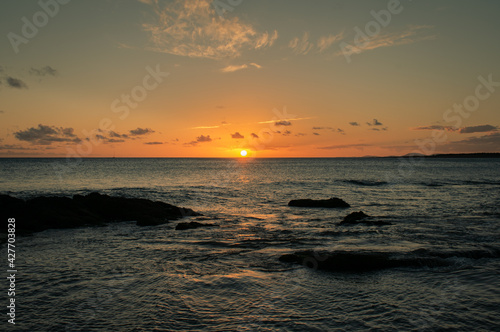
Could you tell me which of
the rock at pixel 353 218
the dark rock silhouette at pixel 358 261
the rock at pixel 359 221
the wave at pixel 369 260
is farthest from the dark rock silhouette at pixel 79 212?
the dark rock silhouette at pixel 358 261

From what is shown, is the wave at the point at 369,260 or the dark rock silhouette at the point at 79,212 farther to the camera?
the dark rock silhouette at the point at 79,212

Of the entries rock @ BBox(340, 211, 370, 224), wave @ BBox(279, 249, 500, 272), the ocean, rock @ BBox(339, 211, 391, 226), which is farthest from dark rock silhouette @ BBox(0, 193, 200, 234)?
Answer: wave @ BBox(279, 249, 500, 272)

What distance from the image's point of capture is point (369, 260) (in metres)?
12.6

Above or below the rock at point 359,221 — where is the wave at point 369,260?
above

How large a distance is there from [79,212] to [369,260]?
20219mm

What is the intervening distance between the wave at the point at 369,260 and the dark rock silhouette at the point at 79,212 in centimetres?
1351

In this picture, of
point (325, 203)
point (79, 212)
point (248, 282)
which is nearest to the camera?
point (248, 282)

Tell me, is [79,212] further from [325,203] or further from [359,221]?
[325,203]

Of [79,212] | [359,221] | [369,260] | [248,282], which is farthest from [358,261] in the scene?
[79,212]

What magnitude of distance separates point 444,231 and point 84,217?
23.5 metres

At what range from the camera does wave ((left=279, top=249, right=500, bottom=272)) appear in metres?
12.4

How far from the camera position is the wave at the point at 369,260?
1238 centimetres

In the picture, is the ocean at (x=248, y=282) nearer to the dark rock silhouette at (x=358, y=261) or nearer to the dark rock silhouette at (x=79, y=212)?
the dark rock silhouette at (x=358, y=261)

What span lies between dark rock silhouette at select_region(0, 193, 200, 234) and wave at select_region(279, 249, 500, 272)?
1351 centimetres
